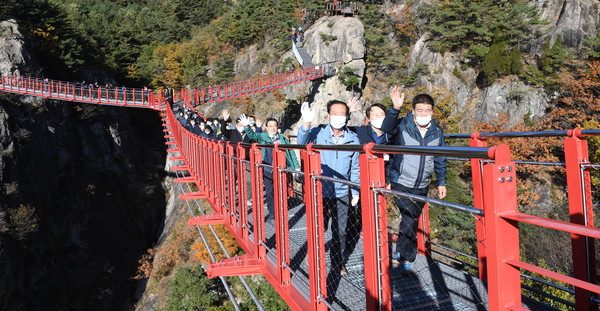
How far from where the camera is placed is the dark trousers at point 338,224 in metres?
3.18

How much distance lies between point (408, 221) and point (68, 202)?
27402 mm

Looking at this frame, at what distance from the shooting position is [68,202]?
24625 mm

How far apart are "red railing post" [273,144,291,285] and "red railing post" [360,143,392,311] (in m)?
1.21

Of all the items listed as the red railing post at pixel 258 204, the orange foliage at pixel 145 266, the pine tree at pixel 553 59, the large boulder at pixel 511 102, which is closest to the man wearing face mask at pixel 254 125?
the red railing post at pixel 258 204

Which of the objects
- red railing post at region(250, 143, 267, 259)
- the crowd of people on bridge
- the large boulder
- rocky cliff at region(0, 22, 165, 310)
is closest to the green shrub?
rocky cliff at region(0, 22, 165, 310)

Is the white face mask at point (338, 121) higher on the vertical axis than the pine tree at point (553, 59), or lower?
lower

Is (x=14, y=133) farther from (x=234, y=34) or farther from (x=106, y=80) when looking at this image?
(x=234, y=34)

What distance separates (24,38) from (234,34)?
65.5 feet

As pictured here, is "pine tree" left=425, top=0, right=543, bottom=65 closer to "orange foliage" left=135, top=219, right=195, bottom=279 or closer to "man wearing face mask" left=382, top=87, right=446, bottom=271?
"orange foliage" left=135, top=219, right=195, bottom=279

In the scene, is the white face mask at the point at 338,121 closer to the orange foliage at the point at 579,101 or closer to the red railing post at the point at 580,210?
the red railing post at the point at 580,210

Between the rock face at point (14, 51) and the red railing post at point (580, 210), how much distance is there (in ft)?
97.0

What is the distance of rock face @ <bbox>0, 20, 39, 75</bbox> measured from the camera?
75.7 feet

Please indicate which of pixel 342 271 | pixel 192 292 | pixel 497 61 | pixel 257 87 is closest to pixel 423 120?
pixel 342 271

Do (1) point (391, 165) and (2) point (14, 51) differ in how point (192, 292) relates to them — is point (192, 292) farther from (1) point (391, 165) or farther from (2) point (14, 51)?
(2) point (14, 51)
